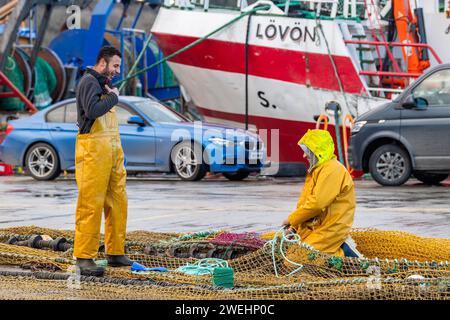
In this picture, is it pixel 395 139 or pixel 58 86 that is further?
pixel 58 86

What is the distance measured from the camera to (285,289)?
823cm

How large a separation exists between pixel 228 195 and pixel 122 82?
890 cm

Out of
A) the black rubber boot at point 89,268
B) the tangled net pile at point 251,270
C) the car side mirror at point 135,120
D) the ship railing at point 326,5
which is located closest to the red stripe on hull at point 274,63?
the ship railing at point 326,5

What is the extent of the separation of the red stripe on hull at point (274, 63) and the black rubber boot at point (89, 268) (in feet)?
47.3

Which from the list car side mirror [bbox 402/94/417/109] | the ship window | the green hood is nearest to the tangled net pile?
the green hood

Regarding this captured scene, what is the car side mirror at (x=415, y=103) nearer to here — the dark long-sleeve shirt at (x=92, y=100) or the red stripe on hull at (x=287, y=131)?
the red stripe on hull at (x=287, y=131)

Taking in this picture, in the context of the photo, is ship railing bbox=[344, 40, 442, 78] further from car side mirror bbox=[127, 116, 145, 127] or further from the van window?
car side mirror bbox=[127, 116, 145, 127]

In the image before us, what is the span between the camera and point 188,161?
2175cm

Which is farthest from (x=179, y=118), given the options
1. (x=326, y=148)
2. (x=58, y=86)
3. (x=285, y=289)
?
(x=285, y=289)

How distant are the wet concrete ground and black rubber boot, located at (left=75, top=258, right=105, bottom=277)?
11.5 ft

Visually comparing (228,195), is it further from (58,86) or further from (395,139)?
(58,86)
